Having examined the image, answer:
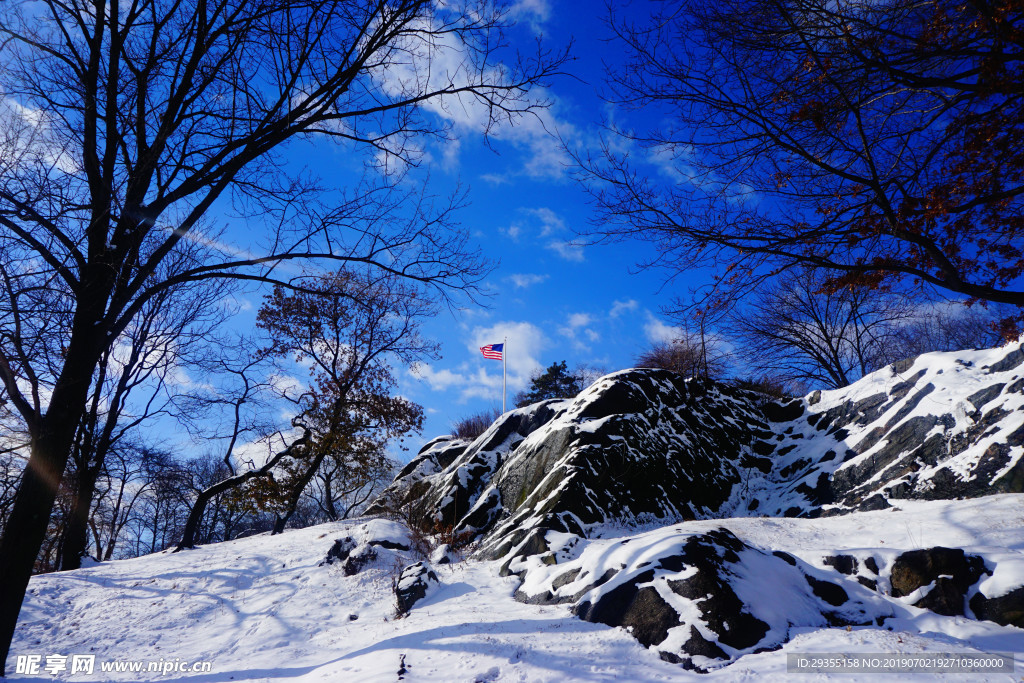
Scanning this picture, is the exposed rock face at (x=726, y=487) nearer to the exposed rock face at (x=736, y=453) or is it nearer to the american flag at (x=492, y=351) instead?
the exposed rock face at (x=736, y=453)

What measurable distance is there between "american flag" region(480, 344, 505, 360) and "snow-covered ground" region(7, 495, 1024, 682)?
12877 millimetres

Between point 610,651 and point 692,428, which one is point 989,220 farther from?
point 692,428

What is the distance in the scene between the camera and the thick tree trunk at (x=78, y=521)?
14031 mm

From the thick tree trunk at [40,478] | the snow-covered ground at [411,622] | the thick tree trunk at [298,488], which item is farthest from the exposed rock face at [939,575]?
the thick tree trunk at [298,488]

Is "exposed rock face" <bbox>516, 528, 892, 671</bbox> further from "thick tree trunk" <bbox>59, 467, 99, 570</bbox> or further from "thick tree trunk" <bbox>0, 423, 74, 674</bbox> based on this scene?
"thick tree trunk" <bbox>59, 467, 99, 570</bbox>

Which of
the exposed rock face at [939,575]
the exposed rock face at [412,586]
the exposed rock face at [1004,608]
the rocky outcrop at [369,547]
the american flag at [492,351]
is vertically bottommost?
the exposed rock face at [1004,608]

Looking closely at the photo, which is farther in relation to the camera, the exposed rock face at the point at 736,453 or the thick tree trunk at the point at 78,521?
the thick tree trunk at the point at 78,521

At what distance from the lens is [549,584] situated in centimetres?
684

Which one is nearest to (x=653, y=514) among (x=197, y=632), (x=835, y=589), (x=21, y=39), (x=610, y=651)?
(x=835, y=589)

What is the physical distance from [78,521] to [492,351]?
1525 centimetres

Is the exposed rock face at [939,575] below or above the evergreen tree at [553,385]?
below

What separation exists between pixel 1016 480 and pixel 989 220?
4.55 meters

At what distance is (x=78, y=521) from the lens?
47.0ft

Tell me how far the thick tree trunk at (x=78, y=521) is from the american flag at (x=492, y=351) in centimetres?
1433
